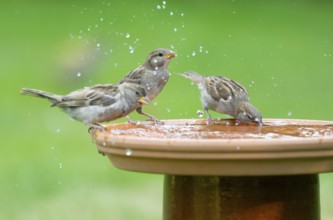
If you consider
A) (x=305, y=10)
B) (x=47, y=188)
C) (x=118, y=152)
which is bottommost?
(x=47, y=188)

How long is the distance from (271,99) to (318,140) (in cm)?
701

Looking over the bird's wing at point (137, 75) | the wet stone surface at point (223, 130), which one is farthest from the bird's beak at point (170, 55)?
the wet stone surface at point (223, 130)

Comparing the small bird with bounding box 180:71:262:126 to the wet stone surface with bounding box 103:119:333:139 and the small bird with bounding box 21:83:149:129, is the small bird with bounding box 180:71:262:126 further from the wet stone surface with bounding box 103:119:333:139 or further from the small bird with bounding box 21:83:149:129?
the small bird with bounding box 21:83:149:129

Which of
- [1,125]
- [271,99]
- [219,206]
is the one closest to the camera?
→ [219,206]

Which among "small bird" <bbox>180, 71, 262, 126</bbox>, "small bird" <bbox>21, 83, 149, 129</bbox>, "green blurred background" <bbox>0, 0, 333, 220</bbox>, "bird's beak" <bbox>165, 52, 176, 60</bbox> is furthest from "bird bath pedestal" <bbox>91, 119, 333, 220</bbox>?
"green blurred background" <bbox>0, 0, 333, 220</bbox>

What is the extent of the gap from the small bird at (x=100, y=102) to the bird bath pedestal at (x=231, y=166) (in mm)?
489

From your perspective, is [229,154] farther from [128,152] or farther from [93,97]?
[93,97]

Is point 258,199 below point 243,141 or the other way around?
below

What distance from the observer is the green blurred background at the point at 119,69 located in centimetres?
734

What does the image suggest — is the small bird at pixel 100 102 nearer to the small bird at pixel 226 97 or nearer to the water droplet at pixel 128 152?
the small bird at pixel 226 97

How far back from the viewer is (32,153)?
8.37 m

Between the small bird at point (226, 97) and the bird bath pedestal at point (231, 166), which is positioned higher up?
the small bird at point (226, 97)

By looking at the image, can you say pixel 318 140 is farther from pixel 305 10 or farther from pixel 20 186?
pixel 305 10

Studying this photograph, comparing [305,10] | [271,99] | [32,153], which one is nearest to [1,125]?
[32,153]
